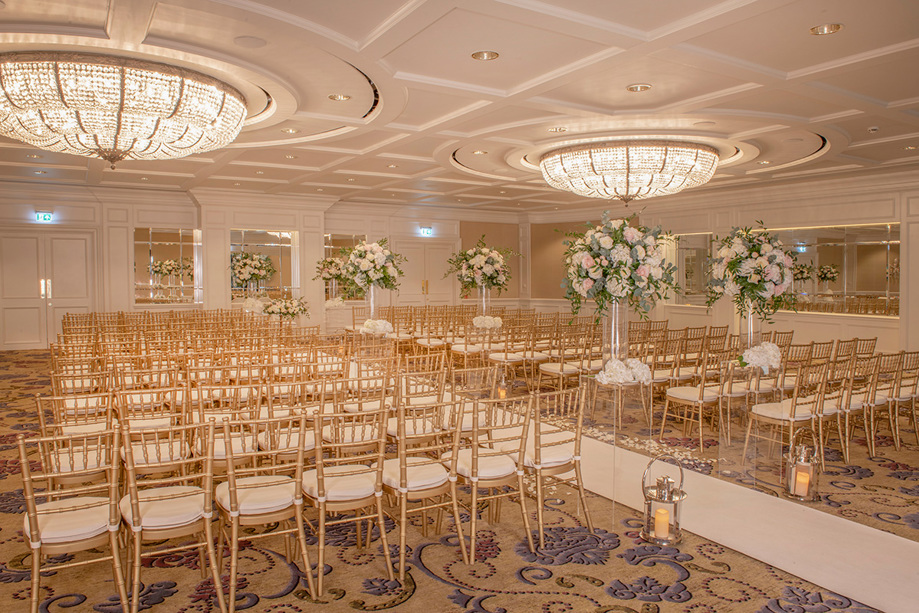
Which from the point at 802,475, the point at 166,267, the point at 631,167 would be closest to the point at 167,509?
the point at 802,475

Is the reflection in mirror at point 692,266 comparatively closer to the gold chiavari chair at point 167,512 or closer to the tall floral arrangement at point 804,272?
the tall floral arrangement at point 804,272

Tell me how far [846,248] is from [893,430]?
6.97 metres

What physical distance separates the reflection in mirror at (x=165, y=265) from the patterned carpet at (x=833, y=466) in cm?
1113

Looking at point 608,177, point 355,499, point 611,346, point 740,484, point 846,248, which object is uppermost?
point 608,177

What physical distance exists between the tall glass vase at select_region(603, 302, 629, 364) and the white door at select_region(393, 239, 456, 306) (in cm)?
1243

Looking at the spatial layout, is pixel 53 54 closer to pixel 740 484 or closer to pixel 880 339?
pixel 740 484

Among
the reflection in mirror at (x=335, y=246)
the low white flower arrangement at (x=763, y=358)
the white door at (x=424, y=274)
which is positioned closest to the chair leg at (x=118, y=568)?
the low white flower arrangement at (x=763, y=358)

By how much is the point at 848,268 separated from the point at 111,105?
12.6m

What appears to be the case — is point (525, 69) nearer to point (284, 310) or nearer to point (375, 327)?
point (375, 327)

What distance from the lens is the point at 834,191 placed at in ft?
38.8

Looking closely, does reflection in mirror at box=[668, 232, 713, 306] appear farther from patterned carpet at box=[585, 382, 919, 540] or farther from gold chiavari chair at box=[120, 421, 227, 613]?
gold chiavari chair at box=[120, 421, 227, 613]

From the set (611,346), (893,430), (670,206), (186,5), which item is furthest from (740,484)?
(670,206)

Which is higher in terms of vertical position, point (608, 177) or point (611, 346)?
point (608, 177)

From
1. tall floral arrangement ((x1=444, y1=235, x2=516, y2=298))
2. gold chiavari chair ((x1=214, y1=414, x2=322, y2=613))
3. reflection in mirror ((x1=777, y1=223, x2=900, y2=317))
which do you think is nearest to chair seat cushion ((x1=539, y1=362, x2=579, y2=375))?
tall floral arrangement ((x1=444, y1=235, x2=516, y2=298))
